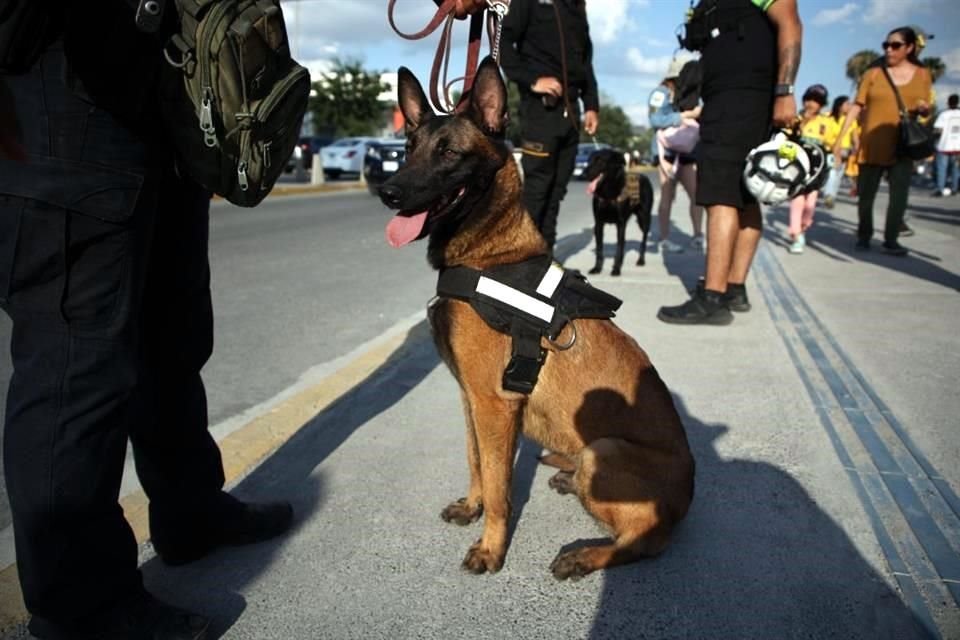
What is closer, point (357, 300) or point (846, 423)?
point (846, 423)

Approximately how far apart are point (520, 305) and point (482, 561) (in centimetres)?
83

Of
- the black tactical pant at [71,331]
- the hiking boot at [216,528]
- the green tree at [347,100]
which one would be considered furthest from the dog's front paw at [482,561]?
the green tree at [347,100]

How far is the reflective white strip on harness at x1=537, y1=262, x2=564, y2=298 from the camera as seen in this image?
2.23 m

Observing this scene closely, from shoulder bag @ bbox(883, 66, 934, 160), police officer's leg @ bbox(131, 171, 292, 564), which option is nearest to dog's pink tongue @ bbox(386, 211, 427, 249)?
police officer's leg @ bbox(131, 171, 292, 564)

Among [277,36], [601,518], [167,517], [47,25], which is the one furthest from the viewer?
[601,518]

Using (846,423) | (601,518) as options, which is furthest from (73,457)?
(846,423)

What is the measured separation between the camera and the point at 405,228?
2232 mm

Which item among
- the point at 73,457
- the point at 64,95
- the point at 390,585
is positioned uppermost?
the point at 64,95

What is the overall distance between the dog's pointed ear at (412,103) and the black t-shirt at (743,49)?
2906 mm

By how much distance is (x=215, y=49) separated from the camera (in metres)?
1.45

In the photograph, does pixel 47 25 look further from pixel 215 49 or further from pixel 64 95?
pixel 215 49

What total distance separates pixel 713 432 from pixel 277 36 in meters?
2.49

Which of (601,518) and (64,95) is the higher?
(64,95)

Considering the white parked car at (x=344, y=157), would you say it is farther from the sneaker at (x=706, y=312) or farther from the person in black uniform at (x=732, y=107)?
the sneaker at (x=706, y=312)
